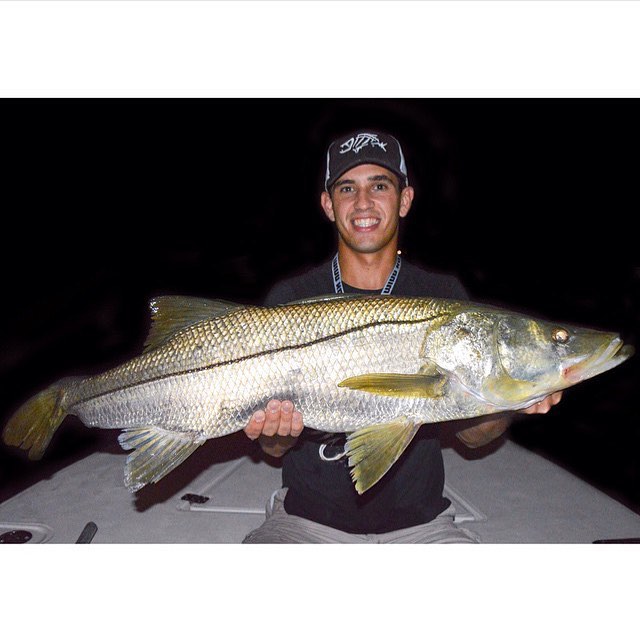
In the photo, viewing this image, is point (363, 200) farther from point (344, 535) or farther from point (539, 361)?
point (344, 535)

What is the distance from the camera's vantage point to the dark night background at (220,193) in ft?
11.3

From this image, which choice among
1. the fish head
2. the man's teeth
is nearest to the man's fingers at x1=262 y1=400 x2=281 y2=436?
the fish head

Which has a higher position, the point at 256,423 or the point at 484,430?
the point at 256,423

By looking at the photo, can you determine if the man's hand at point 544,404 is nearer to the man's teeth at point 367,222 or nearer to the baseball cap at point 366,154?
the man's teeth at point 367,222

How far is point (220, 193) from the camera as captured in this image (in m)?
7.79

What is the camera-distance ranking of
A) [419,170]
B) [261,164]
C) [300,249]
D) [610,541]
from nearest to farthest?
[610,541], [261,164], [419,170], [300,249]

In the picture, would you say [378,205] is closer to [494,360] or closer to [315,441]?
[494,360]

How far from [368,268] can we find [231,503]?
5.81 ft

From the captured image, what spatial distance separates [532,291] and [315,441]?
453cm

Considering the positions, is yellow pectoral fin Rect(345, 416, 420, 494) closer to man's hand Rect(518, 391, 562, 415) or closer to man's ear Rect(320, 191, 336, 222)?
man's hand Rect(518, 391, 562, 415)

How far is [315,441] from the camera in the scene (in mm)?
2242

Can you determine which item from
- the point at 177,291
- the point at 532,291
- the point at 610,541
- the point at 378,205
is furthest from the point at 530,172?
the point at 177,291

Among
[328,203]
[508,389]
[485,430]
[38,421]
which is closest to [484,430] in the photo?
[485,430]

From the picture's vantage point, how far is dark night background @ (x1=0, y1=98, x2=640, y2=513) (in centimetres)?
345
